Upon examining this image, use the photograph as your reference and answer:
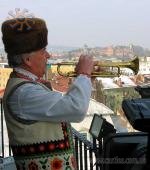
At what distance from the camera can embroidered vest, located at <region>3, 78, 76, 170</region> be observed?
236 cm

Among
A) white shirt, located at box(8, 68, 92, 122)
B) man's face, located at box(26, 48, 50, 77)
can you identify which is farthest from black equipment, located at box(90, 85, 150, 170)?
man's face, located at box(26, 48, 50, 77)

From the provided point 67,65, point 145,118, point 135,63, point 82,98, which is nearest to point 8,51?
point 82,98

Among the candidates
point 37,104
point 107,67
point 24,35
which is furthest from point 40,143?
point 107,67

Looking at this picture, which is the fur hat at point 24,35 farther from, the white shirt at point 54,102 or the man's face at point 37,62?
the white shirt at point 54,102

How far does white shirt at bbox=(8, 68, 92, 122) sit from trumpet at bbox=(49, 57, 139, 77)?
374 millimetres

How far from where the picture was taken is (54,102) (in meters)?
2.30

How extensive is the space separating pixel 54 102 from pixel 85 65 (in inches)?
9.6

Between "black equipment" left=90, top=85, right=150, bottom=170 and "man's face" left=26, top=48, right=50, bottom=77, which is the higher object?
"man's face" left=26, top=48, right=50, bottom=77

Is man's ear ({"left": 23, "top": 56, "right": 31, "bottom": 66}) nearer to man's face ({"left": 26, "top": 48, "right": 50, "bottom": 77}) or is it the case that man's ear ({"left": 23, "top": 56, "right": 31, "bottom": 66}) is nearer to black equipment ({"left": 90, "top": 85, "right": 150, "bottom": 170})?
man's face ({"left": 26, "top": 48, "right": 50, "bottom": 77})

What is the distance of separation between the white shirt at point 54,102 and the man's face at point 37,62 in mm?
84

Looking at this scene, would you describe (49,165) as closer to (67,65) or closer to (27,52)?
(27,52)

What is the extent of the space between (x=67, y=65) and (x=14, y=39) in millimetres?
1052

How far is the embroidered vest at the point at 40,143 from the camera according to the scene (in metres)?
2.36

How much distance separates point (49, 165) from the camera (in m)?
2.38
